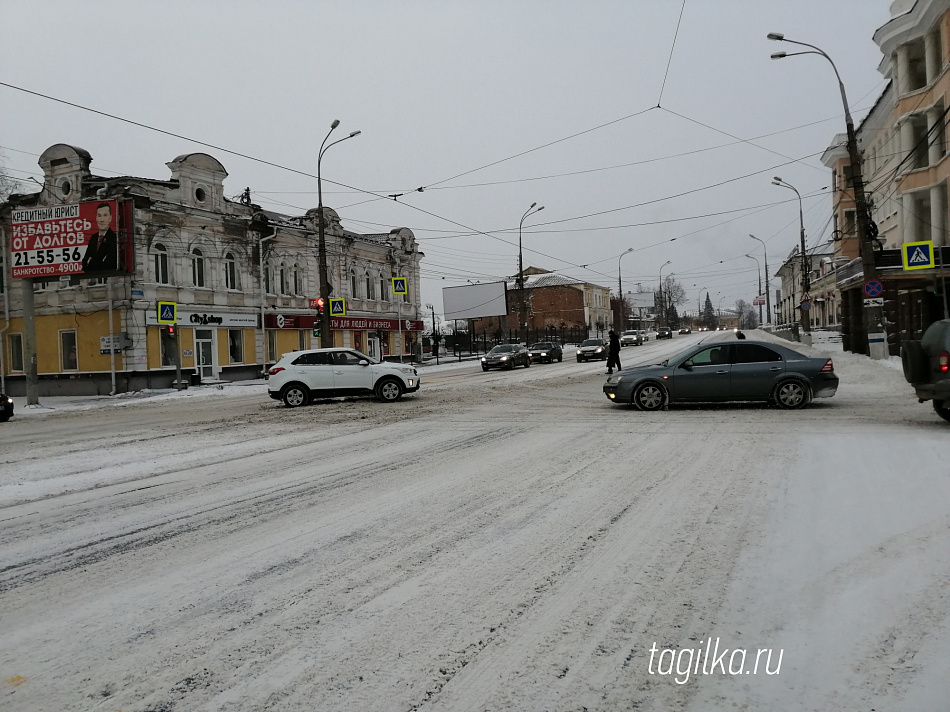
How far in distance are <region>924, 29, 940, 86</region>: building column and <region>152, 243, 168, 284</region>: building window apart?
33.4 metres

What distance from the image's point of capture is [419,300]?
5619 centimetres

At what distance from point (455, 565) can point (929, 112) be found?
103 feet

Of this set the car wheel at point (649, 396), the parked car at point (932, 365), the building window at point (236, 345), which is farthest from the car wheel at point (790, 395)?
the building window at point (236, 345)

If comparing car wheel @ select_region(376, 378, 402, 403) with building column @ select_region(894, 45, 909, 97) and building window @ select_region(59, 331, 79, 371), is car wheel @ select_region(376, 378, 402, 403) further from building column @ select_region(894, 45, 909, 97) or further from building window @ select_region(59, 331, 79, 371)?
building column @ select_region(894, 45, 909, 97)

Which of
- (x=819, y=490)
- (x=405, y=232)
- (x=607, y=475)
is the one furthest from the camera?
(x=405, y=232)

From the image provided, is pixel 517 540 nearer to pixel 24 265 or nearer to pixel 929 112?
pixel 24 265

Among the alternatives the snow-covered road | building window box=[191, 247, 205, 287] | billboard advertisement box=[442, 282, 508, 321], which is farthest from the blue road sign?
billboard advertisement box=[442, 282, 508, 321]

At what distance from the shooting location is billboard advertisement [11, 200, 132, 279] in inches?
1068

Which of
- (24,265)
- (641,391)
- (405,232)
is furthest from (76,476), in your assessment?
(405,232)

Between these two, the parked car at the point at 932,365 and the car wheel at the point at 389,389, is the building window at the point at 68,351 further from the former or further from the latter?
the parked car at the point at 932,365

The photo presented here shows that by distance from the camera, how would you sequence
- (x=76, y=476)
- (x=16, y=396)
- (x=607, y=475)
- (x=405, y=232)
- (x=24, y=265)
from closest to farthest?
(x=607, y=475) → (x=76, y=476) → (x=24, y=265) → (x=16, y=396) → (x=405, y=232)

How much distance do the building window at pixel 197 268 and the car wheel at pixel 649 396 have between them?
27.1 metres

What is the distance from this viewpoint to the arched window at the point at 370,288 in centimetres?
5019

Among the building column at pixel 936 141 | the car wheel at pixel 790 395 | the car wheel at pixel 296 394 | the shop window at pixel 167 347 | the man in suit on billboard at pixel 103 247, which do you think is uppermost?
the building column at pixel 936 141
